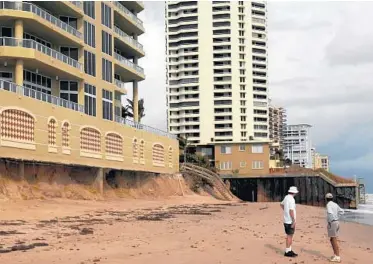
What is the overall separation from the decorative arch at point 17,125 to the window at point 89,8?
1621cm

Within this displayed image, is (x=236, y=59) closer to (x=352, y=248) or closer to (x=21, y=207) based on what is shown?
(x=21, y=207)

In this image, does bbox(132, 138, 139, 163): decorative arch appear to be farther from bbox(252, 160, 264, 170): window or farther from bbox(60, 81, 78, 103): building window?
bbox(252, 160, 264, 170): window

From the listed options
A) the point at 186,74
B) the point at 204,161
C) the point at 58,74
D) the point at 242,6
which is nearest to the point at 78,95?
the point at 58,74

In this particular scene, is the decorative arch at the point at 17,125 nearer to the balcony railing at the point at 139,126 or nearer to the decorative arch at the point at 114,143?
the decorative arch at the point at 114,143

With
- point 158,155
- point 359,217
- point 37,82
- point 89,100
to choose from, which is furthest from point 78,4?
→ point 359,217

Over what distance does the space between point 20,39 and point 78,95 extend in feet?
29.6

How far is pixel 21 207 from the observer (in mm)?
31938

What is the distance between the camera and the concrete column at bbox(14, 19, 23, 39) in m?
41.3

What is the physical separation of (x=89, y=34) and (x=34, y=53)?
1077cm

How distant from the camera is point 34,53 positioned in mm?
41062

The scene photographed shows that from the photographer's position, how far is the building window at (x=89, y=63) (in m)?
50.1

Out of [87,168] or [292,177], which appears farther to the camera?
[292,177]

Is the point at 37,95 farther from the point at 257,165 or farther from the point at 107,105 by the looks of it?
the point at 257,165

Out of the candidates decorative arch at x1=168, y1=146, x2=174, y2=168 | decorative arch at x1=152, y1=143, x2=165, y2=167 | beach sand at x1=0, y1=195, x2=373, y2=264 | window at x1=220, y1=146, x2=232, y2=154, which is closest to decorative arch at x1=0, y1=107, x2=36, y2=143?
beach sand at x1=0, y1=195, x2=373, y2=264
